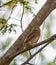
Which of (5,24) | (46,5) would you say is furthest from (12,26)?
(46,5)

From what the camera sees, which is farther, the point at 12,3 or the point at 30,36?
the point at 12,3

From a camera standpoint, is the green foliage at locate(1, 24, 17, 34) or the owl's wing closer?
the owl's wing

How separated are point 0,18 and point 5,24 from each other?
9cm

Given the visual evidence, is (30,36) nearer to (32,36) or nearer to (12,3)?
(32,36)

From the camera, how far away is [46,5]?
3.14ft

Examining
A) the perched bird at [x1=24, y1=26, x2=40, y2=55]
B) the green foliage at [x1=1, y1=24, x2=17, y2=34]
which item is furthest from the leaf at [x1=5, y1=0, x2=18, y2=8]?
the perched bird at [x1=24, y1=26, x2=40, y2=55]

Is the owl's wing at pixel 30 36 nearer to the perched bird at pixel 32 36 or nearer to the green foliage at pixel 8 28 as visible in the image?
the perched bird at pixel 32 36

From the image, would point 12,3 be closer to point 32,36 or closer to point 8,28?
point 8,28

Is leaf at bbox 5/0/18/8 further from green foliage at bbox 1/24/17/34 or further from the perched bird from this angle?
the perched bird

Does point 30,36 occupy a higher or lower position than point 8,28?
higher

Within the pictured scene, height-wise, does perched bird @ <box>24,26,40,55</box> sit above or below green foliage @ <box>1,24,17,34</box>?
above

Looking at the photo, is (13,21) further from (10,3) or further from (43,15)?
(43,15)

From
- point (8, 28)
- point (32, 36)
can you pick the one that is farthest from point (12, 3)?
point (32, 36)

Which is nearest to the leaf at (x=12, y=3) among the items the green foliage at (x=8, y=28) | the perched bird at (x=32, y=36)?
the green foliage at (x=8, y=28)
